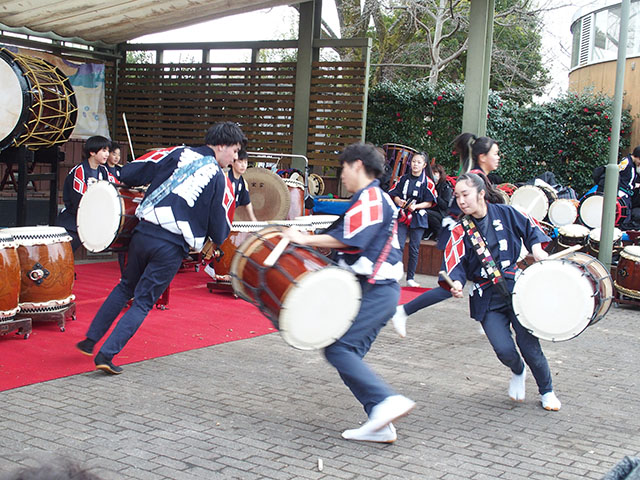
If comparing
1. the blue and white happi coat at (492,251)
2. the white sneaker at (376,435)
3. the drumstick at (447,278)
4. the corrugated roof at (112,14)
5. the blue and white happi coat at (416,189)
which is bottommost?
the white sneaker at (376,435)

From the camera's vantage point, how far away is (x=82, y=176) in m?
6.64

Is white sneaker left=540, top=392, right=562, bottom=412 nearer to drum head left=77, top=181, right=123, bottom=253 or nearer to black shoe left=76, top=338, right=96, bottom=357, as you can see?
black shoe left=76, top=338, right=96, bottom=357

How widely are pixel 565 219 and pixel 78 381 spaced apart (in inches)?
272

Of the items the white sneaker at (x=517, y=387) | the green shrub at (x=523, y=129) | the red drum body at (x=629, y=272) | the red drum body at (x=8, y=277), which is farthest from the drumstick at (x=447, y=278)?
the green shrub at (x=523, y=129)

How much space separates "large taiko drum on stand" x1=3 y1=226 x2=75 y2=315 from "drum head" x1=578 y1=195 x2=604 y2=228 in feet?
21.3

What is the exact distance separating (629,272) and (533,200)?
2.32 meters

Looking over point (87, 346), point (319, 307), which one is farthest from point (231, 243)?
point (319, 307)

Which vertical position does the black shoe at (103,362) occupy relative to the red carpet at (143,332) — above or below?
above

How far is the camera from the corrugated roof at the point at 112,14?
9570mm

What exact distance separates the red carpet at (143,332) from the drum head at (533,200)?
2454 mm

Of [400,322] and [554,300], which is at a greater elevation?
[554,300]

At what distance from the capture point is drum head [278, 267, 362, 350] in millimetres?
3189

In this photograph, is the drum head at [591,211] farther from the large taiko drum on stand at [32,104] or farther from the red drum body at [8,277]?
the red drum body at [8,277]

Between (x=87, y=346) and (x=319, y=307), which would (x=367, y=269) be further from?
A: (x=87, y=346)
